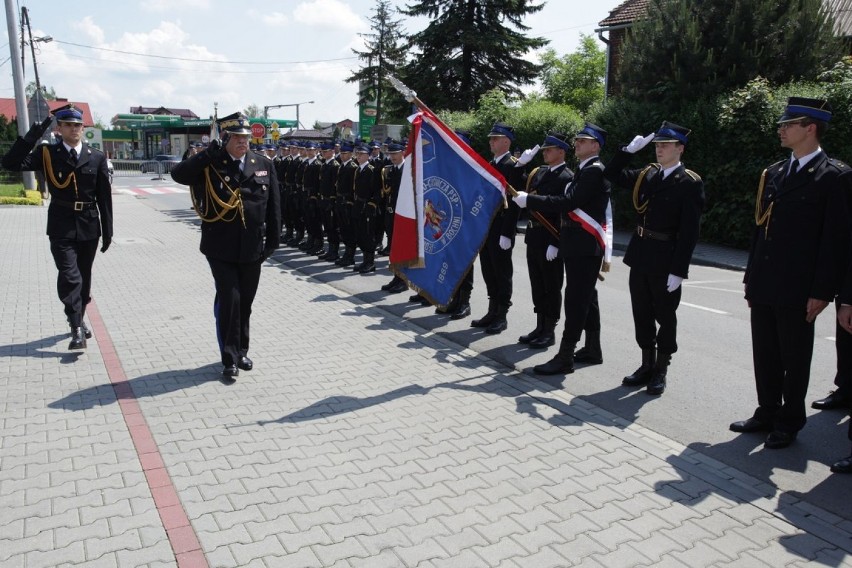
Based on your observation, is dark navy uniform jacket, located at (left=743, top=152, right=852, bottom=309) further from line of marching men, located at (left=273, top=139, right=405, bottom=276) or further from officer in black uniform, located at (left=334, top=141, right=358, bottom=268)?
officer in black uniform, located at (left=334, top=141, right=358, bottom=268)

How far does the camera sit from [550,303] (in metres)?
6.86

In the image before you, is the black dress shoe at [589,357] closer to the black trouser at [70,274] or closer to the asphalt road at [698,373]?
the asphalt road at [698,373]

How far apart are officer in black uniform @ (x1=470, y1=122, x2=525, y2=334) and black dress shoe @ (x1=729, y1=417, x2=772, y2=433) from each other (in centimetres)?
299

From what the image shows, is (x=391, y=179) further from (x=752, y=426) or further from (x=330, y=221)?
(x=752, y=426)

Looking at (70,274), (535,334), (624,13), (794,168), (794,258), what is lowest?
(535,334)

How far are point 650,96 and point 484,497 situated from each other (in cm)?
1610

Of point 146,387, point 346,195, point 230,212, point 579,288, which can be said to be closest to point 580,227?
point 579,288

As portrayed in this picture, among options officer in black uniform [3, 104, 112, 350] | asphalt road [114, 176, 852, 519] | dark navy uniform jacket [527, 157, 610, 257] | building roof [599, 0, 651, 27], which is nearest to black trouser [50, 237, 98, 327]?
officer in black uniform [3, 104, 112, 350]

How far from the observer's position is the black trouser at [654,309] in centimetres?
545

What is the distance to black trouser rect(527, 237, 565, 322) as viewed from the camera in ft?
22.1

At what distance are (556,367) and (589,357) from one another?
55cm

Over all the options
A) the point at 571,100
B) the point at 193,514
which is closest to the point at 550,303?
the point at 193,514

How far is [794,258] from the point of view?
14.5 feet

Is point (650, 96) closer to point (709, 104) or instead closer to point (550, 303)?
point (709, 104)
